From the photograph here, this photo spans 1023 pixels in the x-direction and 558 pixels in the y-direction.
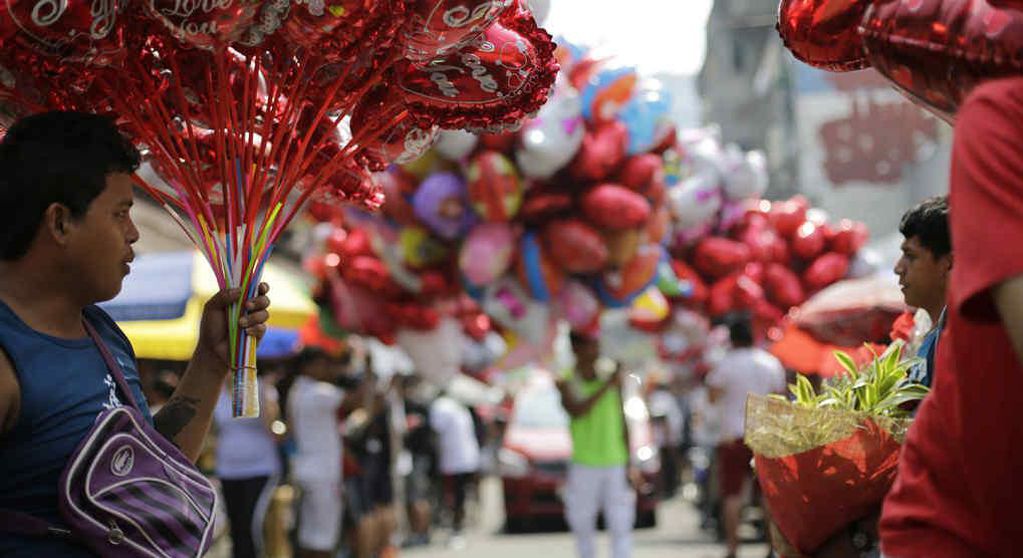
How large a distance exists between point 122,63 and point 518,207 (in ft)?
18.5

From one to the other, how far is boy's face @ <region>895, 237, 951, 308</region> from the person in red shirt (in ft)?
4.91

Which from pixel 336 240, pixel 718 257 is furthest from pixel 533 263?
pixel 718 257

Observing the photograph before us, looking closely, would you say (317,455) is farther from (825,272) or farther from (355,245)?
(825,272)

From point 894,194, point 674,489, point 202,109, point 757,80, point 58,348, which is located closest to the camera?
point 58,348

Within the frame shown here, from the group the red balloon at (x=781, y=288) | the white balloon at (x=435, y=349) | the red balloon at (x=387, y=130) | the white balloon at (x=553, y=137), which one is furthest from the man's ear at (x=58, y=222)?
the red balloon at (x=781, y=288)

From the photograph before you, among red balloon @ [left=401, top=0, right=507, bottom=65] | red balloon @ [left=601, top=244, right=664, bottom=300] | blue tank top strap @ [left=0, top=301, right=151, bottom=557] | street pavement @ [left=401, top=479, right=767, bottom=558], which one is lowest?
street pavement @ [left=401, top=479, right=767, bottom=558]

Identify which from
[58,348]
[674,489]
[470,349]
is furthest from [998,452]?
[674,489]

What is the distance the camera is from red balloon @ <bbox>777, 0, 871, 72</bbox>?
272 centimetres

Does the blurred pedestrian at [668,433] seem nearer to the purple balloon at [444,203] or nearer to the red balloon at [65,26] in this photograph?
the purple balloon at [444,203]

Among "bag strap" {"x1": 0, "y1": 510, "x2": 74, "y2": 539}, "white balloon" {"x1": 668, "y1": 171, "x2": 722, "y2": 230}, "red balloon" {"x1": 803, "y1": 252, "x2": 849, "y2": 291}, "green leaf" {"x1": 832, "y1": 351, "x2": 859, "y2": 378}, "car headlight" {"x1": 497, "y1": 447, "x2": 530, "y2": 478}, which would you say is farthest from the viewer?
"car headlight" {"x1": 497, "y1": 447, "x2": 530, "y2": 478}

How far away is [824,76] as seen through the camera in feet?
134

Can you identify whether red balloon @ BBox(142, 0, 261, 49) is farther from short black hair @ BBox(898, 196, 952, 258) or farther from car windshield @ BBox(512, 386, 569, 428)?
car windshield @ BBox(512, 386, 569, 428)

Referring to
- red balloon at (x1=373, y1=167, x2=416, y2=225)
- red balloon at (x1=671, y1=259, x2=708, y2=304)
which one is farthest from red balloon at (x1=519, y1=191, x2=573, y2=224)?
red balloon at (x1=671, y1=259, x2=708, y2=304)

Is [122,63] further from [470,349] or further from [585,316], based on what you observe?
[470,349]
